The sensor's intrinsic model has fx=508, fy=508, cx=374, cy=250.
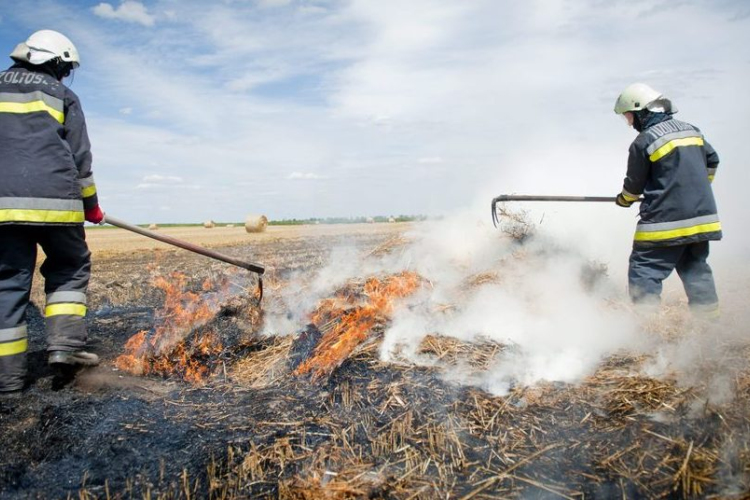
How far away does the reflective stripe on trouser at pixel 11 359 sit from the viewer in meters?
3.71

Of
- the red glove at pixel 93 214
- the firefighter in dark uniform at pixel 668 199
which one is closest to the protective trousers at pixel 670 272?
the firefighter in dark uniform at pixel 668 199

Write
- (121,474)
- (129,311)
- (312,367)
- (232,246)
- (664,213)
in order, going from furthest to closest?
(232,246) < (129,311) < (664,213) < (312,367) < (121,474)

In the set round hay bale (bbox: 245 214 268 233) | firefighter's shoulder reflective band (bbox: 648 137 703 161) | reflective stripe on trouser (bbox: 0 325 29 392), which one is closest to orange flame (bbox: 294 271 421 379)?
reflective stripe on trouser (bbox: 0 325 29 392)

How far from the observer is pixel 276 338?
15.7ft

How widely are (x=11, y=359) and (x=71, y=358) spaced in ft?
1.33

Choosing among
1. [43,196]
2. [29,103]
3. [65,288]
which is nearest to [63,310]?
[65,288]

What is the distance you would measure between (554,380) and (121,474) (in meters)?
2.70

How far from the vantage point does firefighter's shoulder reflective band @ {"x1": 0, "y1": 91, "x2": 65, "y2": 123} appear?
375cm

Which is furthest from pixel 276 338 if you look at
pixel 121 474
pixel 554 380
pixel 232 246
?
pixel 232 246

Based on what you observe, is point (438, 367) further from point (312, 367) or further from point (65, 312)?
point (65, 312)

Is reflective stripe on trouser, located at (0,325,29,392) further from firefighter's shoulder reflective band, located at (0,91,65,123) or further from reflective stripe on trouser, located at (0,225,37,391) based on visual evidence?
firefighter's shoulder reflective band, located at (0,91,65,123)

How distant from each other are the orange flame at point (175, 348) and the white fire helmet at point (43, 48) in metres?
2.42

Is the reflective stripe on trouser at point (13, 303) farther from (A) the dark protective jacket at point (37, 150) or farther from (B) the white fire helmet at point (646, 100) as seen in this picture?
(B) the white fire helmet at point (646, 100)

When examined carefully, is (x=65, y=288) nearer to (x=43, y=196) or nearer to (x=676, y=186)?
(x=43, y=196)
